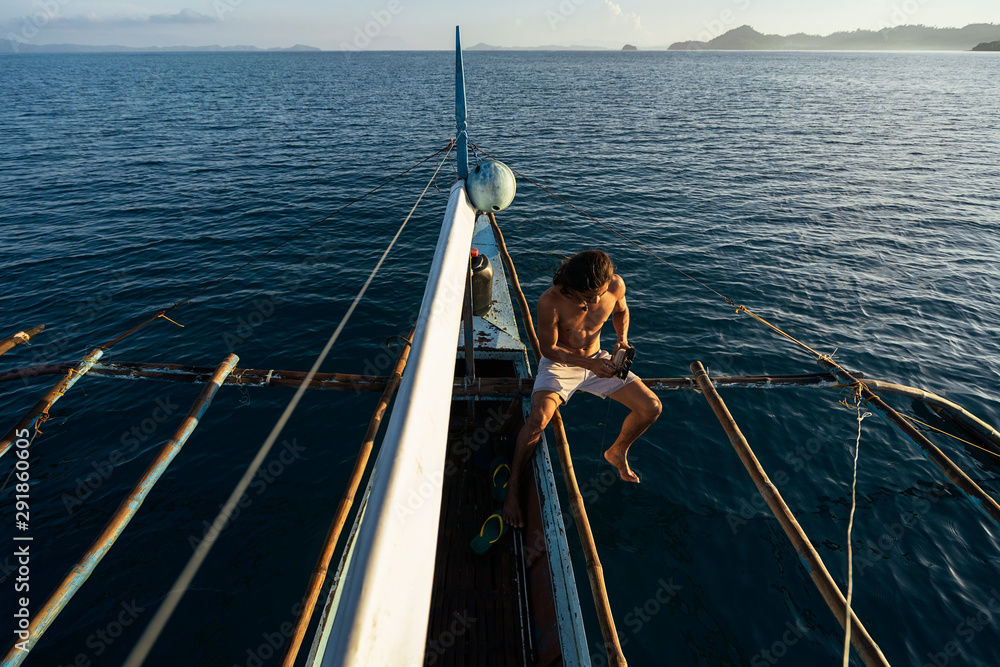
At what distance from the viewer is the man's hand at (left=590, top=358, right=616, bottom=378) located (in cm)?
540

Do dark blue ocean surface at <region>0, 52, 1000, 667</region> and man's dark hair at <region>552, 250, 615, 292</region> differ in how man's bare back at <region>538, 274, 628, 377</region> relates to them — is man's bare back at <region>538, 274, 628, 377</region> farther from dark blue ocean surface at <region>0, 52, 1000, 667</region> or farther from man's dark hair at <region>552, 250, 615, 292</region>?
dark blue ocean surface at <region>0, 52, 1000, 667</region>

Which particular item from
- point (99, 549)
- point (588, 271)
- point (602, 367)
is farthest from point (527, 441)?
point (99, 549)

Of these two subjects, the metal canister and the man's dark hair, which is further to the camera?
the metal canister

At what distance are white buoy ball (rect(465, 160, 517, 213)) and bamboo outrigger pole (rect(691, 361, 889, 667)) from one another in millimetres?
3613

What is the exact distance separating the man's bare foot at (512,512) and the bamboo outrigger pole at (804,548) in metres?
3.12

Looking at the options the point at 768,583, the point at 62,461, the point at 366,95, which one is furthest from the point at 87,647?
the point at 366,95

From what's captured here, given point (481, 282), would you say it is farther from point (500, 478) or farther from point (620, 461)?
point (620, 461)

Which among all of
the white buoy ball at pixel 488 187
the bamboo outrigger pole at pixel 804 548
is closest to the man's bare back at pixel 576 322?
the white buoy ball at pixel 488 187

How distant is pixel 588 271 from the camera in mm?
4992

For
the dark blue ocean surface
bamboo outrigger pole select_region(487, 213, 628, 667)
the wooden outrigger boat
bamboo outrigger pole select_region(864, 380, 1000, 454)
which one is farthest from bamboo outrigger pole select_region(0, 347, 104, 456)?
bamboo outrigger pole select_region(864, 380, 1000, 454)

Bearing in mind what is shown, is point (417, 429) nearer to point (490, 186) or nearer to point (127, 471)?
point (490, 186)

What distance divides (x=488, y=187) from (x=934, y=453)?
22.7 ft

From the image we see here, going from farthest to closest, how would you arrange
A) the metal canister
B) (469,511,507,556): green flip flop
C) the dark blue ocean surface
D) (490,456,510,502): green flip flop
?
the metal canister
(490,456,510,502): green flip flop
the dark blue ocean surface
(469,511,507,556): green flip flop

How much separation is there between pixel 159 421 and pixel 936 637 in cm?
1553
